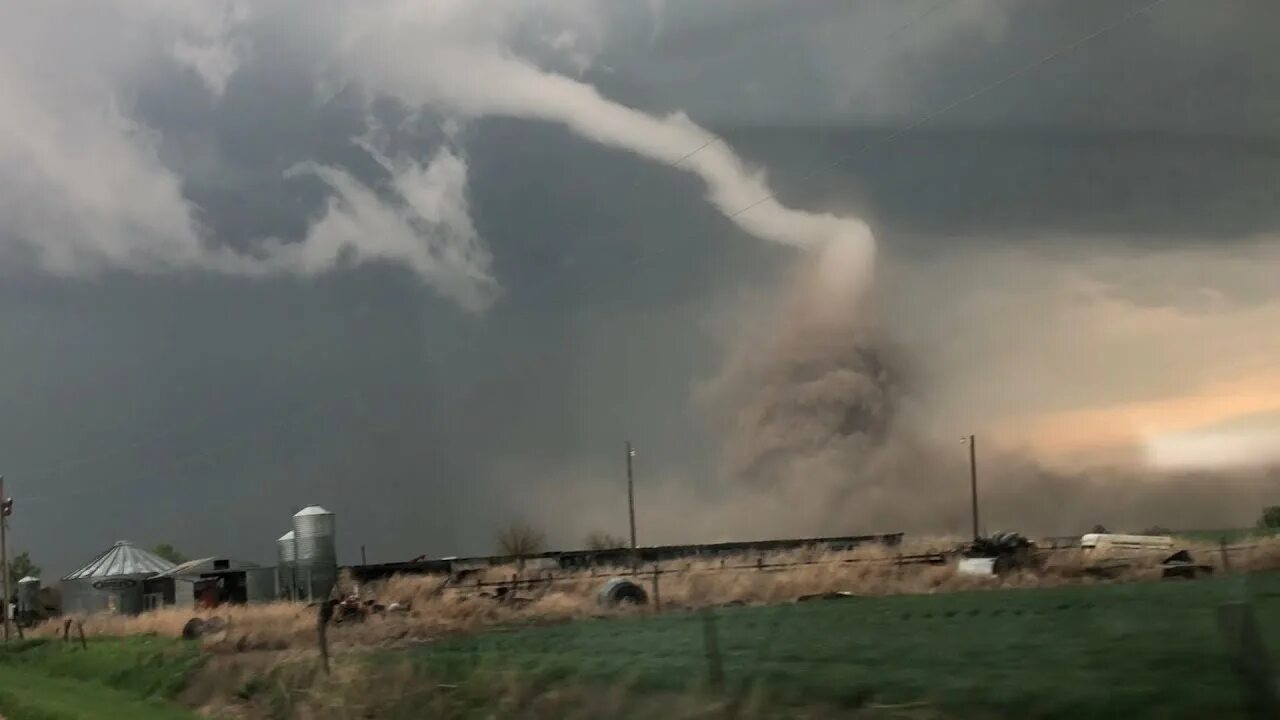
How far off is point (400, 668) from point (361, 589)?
121ft

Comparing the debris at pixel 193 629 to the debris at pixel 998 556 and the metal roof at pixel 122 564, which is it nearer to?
the debris at pixel 998 556

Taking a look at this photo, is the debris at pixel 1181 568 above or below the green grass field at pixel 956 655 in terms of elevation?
below

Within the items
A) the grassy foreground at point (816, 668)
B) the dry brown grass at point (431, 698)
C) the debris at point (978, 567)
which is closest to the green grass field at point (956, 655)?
the grassy foreground at point (816, 668)

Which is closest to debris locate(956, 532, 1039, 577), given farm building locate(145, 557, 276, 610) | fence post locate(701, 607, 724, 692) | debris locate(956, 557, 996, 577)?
debris locate(956, 557, 996, 577)

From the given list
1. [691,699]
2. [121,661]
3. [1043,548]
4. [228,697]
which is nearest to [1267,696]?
[691,699]

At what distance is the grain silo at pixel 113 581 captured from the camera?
295 ft

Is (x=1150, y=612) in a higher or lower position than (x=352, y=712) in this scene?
higher

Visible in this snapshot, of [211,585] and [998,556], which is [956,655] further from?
[211,585]

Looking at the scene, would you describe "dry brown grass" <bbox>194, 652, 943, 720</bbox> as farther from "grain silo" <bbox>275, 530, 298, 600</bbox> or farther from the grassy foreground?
"grain silo" <bbox>275, 530, 298, 600</bbox>

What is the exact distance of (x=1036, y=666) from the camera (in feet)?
39.8

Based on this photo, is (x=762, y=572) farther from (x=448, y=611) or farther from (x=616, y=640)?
(x=616, y=640)

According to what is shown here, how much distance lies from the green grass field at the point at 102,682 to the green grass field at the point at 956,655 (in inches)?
356

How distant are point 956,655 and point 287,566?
59004 mm

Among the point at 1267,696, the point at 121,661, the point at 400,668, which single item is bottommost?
the point at 121,661
